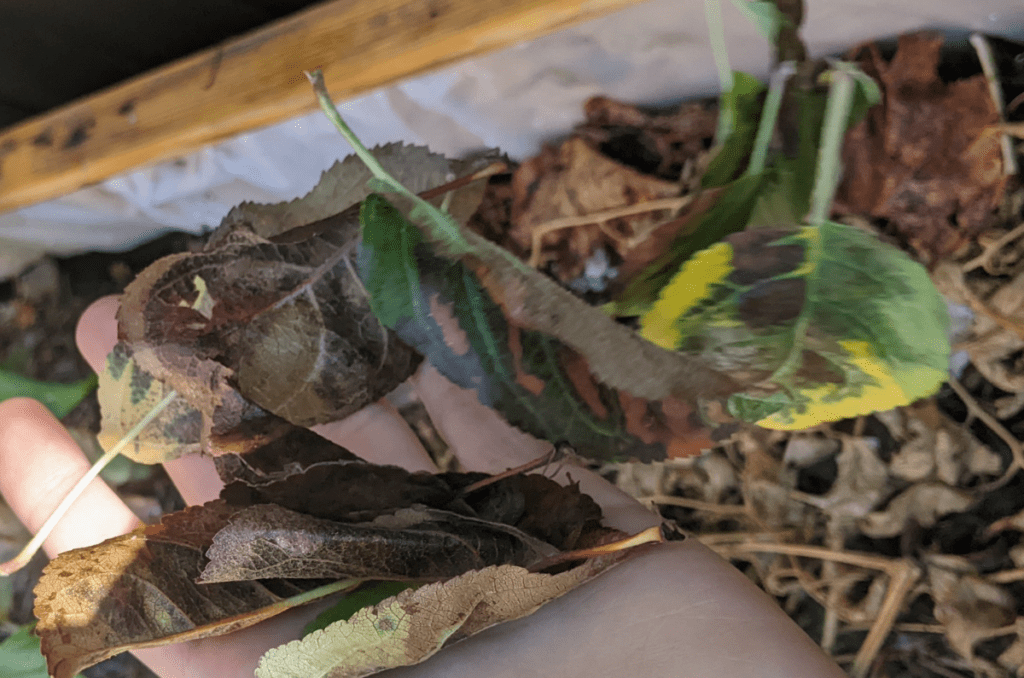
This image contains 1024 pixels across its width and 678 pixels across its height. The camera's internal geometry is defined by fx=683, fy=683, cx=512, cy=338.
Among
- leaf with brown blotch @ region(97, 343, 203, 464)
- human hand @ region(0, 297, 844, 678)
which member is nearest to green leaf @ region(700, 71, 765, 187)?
human hand @ region(0, 297, 844, 678)

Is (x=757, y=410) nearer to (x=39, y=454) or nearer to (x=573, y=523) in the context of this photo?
(x=573, y=523)

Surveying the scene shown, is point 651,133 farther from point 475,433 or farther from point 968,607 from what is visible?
point 968,607

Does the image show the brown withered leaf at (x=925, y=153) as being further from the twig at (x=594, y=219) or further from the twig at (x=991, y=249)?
the twig at (x=594, y=219)

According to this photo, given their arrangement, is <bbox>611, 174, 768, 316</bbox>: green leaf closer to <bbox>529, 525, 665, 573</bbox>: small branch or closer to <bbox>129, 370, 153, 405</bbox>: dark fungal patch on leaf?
<bbox>529, 525, 665, 573</bbox>: small branch

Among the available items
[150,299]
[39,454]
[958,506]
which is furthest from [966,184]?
[39,454]

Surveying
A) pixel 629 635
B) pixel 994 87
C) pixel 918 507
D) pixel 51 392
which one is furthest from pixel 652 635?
pixel 51 392
